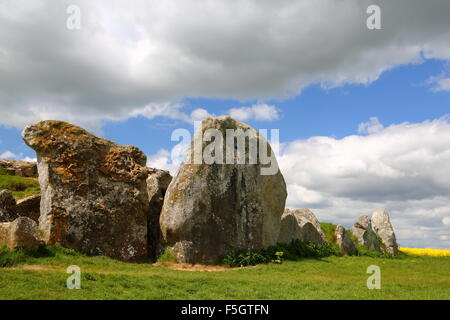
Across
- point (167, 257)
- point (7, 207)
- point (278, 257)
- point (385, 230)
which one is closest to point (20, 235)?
point (7, 207)

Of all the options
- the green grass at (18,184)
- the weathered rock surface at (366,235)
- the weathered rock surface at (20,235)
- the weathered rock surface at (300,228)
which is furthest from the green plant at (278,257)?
the green grass at (18,184)

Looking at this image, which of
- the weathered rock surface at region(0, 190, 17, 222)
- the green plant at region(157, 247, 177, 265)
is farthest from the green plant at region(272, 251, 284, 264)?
the weathered rock surface at region(0, 190, 17, 222)

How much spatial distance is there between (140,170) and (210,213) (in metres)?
4.27

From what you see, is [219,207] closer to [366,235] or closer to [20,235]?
[20,235]

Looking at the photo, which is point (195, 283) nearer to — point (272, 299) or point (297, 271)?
point (272, 299)

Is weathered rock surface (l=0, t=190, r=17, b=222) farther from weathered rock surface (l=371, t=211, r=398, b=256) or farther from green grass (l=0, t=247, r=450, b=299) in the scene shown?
weathered rock surface (l=371, t=211, r=398, b=256)

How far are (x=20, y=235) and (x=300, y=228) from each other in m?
15.9

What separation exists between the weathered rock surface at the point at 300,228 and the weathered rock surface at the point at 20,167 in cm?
2869

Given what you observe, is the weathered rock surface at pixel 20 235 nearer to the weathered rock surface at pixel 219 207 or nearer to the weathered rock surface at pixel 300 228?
the weathered rock surface at pixel 219 207

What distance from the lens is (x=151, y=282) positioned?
14484 millimetres

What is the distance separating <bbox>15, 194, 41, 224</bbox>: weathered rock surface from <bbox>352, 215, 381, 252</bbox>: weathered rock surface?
21658mm

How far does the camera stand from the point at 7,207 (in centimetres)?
2316

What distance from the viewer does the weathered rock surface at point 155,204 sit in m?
23.1
